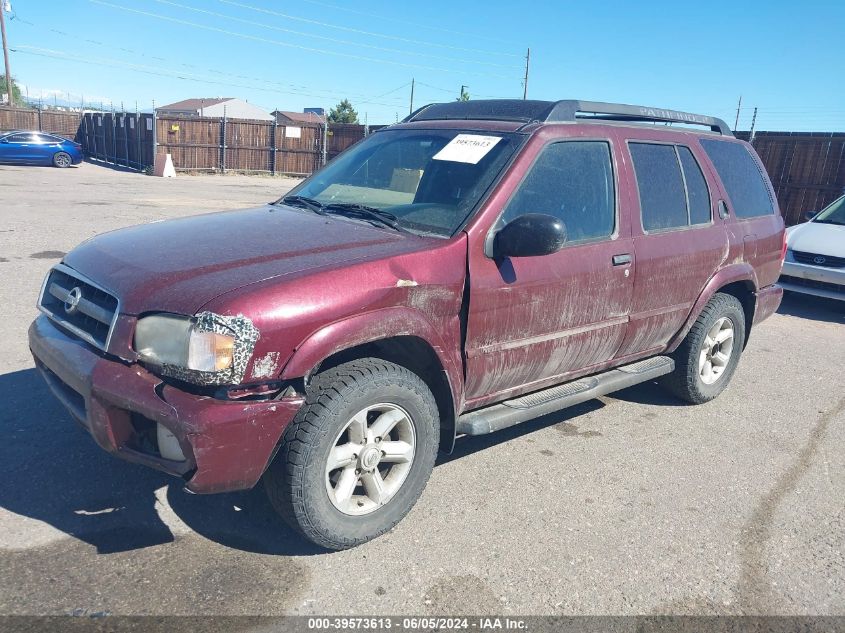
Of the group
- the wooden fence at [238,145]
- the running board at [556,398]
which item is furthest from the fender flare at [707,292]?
the wooden fence at [238,145]

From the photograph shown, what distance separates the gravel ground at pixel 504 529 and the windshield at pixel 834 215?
5.46 m

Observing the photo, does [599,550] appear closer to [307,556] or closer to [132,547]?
[307,556]

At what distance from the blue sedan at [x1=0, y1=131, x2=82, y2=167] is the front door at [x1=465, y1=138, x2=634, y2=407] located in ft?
88.9

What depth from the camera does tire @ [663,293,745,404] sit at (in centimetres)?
495

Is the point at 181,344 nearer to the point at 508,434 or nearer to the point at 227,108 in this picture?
the point at 508,434

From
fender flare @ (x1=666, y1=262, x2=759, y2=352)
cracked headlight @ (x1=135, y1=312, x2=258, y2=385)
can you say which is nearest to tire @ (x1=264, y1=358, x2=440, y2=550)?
cracked headlight @ (x1=135, y1=312, x2=258, y2=385)

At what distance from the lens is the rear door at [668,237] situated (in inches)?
168

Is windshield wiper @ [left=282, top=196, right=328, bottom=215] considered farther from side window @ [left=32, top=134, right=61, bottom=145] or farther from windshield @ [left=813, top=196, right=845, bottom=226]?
side window @ [left=32, top=134, right=61, bottom=145]

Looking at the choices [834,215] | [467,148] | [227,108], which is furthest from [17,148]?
[227,108]

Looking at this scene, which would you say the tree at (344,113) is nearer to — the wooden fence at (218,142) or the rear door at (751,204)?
the wooden fence at (218,142)

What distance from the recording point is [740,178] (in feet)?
17.4

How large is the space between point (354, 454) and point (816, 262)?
25.6 feet

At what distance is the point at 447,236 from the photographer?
3.36 m

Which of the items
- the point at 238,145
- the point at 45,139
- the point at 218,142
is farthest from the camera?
the point at 238,145
